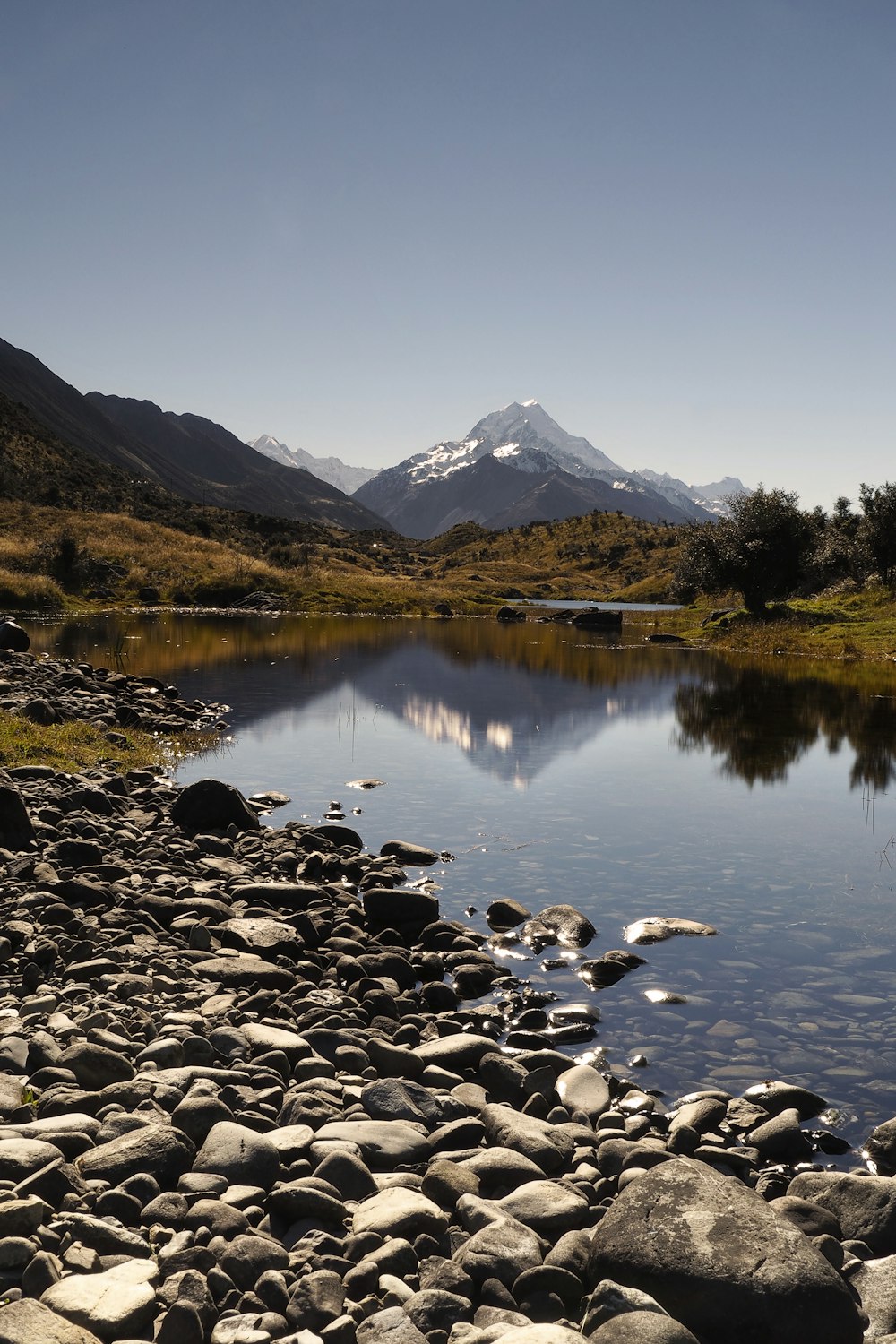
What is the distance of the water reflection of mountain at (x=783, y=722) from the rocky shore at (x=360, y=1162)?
20.4 m

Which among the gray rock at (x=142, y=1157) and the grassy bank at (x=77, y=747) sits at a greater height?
the grassy bank at (x=77, y=747)

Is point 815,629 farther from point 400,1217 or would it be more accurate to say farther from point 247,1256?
point 247,1256

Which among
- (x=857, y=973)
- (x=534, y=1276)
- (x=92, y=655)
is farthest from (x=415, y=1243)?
(x=92, y=655)

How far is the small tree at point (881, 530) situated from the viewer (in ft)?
297

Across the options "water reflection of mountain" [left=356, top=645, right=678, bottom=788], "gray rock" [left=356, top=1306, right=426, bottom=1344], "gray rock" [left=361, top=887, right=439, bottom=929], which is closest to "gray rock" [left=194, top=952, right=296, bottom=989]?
"gray rock" [left=361, top=887, right=439, bottom=929]

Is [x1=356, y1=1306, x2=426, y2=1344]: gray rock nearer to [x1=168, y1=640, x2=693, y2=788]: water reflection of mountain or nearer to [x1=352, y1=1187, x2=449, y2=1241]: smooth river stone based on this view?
[x1=352, y1=1187, x2=449, y2=1241]: smooth river stone

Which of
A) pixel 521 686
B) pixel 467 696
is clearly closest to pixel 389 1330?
pixel 467 696

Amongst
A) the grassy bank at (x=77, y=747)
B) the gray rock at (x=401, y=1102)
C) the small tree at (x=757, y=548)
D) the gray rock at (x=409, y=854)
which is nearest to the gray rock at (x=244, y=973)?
the gray rock at (x=401, y=1102)

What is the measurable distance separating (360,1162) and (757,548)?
273 feet

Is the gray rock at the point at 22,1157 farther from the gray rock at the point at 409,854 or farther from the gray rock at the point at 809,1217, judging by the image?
the gray rock at the point at 409,854

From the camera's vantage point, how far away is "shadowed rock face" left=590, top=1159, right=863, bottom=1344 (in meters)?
7.03

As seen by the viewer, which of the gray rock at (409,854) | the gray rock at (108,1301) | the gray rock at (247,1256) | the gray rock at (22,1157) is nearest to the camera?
the gray rock at (108,1301)

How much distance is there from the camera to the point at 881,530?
299 ft

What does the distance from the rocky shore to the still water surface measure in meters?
1.39
